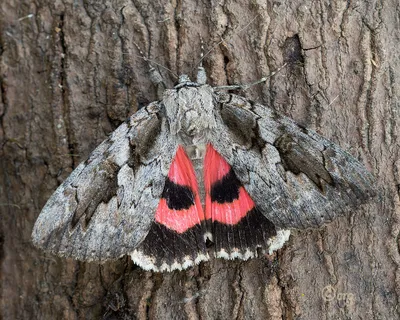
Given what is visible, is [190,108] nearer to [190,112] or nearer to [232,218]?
[190,112]

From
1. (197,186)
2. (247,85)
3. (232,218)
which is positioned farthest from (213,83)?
(232,218)

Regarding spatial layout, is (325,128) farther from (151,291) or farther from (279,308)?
(151,291)

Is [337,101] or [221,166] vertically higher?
[337,101]

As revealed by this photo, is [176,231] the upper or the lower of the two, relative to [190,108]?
lower

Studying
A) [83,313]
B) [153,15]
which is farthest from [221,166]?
[83,313]

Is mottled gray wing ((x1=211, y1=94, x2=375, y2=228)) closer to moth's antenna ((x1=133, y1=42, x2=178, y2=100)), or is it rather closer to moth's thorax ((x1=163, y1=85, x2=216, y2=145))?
moth's thorax ((x1=163, y1=85, x2=216, y2=145))

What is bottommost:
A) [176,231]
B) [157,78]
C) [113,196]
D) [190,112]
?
[176,231]

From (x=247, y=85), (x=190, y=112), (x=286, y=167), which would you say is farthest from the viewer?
(x=247, y=85)
